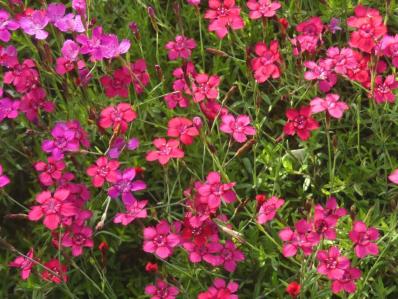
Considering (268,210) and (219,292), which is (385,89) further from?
(219,292)

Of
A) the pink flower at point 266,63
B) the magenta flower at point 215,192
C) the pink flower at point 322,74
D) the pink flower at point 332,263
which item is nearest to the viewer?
the pink flower at point 332,263

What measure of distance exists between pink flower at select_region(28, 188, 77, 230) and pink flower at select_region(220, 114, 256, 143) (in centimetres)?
62

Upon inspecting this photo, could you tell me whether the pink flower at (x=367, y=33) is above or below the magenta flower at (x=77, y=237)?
above

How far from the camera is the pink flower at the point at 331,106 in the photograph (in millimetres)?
2398

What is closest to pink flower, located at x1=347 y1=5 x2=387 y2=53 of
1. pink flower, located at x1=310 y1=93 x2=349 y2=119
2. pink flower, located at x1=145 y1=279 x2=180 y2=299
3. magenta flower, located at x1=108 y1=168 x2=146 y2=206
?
pink flower, located at x1=310 y1=93 x2=349 y2=119

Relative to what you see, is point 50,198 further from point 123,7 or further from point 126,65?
point 123,7

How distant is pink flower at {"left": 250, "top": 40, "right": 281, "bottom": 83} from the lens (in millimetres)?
2688

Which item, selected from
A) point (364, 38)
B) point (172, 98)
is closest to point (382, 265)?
point (364, 38)

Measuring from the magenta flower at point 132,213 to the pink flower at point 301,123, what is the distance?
1.98ft

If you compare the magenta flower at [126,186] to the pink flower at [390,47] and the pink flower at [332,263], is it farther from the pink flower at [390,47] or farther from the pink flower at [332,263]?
the pink flower at [390,47]

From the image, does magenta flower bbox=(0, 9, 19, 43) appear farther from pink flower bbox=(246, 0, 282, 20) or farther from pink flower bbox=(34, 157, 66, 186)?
pink flower bbox=(246, 0, 282, 20)

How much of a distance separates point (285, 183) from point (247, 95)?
1.84 feet

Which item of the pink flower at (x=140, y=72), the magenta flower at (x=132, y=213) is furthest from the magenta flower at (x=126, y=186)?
the pink flower at (x=140, y=72)

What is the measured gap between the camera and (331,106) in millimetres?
2416
